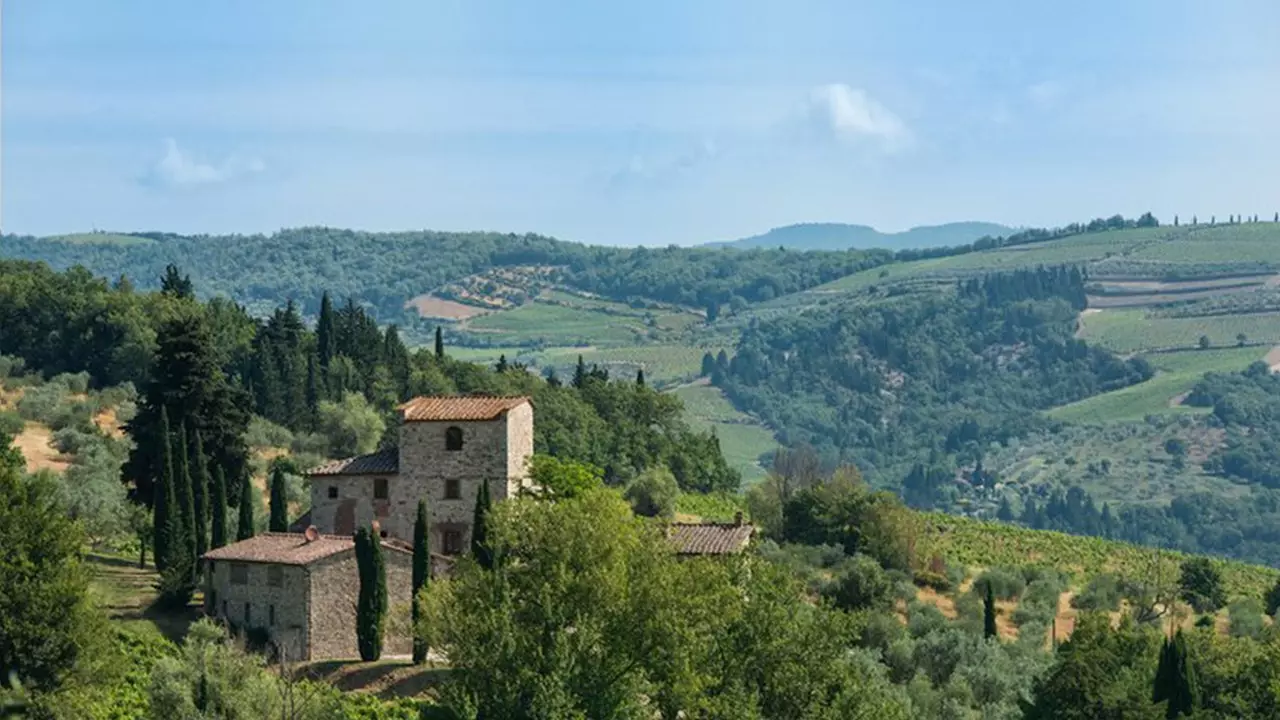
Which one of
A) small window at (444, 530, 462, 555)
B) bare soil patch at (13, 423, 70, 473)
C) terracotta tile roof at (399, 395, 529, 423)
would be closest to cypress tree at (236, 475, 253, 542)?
terracotta tile roof at (399, 395, 529, 423)

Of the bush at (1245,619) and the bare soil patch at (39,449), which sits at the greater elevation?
the bare soil patch at (39,449)

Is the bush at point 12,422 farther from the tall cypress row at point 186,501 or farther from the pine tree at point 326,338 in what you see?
the tall cypress row at point 186,501

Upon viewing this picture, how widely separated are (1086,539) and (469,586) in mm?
79260

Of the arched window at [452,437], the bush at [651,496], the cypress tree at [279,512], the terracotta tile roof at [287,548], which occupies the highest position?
the arched window at [452,437]

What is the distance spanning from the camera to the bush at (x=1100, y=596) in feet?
296

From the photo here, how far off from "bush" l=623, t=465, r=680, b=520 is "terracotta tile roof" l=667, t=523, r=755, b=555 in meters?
25.1

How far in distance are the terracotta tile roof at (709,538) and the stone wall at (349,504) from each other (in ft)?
31.6

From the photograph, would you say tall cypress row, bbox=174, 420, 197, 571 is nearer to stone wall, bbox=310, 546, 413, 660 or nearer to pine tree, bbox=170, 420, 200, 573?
pine tree, bbox=170, 420, 200, 573

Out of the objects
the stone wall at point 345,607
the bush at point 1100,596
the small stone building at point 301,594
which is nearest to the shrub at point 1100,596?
the bush at point 1100,596

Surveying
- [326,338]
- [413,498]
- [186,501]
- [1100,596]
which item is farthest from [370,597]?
[326,338]

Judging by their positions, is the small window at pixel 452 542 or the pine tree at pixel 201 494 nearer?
the pine tree at pixel 201 494

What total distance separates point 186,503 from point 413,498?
8138 millimetres

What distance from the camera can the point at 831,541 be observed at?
289ft

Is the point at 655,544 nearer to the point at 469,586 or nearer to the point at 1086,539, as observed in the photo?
the point at 469,586
